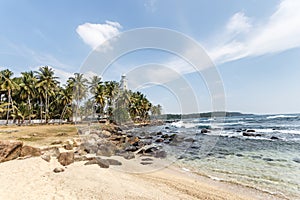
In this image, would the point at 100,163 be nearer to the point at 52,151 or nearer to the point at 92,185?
the point at 92,185

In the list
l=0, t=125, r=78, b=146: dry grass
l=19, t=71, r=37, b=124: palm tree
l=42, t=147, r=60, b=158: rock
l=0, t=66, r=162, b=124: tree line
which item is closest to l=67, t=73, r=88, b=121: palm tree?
l=0, t=66, r=162, b=124: tree line

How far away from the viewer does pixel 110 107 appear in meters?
57.9

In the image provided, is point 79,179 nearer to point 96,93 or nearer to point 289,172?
point 289,172

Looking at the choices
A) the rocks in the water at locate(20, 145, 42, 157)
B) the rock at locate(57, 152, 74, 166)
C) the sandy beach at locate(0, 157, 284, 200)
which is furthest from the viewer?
the rocks in the water at locate(20, 145, 42, 157)

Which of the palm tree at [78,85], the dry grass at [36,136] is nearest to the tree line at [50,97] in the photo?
the palm tree at [78,85]

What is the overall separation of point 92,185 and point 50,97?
2021 inches

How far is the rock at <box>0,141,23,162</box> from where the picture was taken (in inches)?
377

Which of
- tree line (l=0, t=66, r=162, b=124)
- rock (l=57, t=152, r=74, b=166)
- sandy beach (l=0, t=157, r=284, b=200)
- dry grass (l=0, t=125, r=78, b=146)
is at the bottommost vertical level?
sandy beach (l=0, t=157, r=284, b=200)

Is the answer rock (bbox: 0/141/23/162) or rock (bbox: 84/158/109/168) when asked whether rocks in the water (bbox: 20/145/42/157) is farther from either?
rock (bbox: 84/158/109/168)

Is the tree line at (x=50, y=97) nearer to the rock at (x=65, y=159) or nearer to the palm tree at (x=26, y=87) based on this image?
the palm tree at (x=26, y=87)

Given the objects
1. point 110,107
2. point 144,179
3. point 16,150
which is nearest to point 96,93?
point 110,107

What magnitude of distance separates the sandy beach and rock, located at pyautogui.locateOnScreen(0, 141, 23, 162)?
604 millimetres

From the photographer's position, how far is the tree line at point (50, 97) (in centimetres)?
3997

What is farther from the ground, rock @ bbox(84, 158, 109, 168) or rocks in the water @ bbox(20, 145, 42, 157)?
rocks in the water @ bbox(20, 145, 42, 157)
